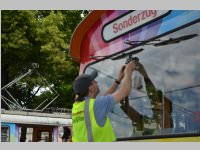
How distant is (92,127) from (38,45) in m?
13.9

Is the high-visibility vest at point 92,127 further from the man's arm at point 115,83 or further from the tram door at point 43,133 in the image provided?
the tram door at point 43,133

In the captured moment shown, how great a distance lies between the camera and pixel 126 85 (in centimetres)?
349

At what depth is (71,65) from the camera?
17.1 m

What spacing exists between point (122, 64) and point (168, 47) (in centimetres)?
60

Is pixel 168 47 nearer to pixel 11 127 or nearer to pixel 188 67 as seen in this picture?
pixel 188 67

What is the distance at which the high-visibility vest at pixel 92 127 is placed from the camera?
10.7ft

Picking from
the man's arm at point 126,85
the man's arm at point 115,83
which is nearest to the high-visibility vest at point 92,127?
the man's arm at point 126,85

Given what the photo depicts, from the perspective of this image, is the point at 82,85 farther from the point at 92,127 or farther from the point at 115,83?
the point at 115,83

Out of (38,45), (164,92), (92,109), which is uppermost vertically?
(38,45)

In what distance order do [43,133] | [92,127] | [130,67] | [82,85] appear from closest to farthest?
[92,127] → [82,85] → [130,67] → [43,133]

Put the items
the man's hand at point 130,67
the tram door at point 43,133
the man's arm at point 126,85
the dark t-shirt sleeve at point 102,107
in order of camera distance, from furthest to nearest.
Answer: the tram door at point 43,133 → the man's hand at point 130,67 → the man's arm at point 126,85 → the dark t-shirt sleeve at point 102,107

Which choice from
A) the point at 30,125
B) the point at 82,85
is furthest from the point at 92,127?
the point at 30,125

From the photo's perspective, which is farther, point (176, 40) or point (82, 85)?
point (82, 85)

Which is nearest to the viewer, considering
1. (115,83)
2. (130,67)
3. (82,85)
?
(82,85)
